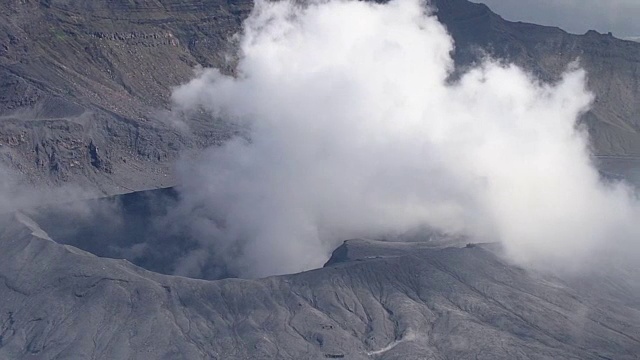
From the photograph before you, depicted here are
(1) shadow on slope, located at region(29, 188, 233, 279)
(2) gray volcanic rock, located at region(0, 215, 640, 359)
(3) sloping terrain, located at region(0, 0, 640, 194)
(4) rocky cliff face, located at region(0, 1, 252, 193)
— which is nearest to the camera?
(2) gray volcanic rock, located at region(0, 215, 640, 359)

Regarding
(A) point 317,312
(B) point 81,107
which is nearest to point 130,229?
(A) point 317,312

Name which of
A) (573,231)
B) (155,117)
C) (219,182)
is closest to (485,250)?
(573,231)

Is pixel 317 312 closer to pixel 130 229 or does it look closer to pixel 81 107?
pixel 130 229

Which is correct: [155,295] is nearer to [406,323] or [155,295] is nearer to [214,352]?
[214,352]

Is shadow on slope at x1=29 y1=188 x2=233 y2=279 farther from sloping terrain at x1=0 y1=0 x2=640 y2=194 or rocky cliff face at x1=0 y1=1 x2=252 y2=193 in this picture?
rocky cliff face at x1=0 y1=1 x2=252 y2=193

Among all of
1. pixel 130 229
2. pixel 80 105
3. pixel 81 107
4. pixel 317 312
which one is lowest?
pixel 317 312

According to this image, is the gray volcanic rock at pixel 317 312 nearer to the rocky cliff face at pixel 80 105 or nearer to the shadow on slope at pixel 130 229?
the shadow on slope at pixel 130 229

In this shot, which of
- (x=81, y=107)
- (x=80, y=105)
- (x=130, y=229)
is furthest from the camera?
(x=80, y=105)

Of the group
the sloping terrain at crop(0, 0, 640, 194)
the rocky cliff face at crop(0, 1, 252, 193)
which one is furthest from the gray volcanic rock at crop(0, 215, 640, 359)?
the sloping terrain at crop(0, 0, 640, 194)
